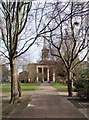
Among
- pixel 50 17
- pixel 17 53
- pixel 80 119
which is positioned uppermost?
pixel 50 17

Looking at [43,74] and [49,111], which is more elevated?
[43,74]

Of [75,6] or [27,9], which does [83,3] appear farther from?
[27,9]

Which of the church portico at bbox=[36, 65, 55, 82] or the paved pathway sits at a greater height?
the church portico at bbox=[36, 65, 55, 82]

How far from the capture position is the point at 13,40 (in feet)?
82.8

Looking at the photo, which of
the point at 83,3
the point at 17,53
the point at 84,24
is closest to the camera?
the point at 83,3

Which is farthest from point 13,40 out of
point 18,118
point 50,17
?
point 18,118

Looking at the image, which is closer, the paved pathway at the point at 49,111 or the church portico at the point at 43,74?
the paved pathway at the point at 49,111

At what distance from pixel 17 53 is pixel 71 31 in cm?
1038

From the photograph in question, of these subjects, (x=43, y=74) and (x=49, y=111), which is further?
(x=43, y=74)

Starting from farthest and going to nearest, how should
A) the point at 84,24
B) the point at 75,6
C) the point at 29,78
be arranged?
the point at 29,78, the point at 84,24, the point at 75,6

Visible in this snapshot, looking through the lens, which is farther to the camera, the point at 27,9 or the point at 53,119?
the point at 27,9

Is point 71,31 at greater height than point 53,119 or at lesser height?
greater

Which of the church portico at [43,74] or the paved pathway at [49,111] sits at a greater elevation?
the church portico at [43,74]

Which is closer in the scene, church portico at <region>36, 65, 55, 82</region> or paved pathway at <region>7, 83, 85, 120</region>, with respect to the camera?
paved pathway at <region>7, 83, 85, 120</region>
